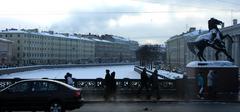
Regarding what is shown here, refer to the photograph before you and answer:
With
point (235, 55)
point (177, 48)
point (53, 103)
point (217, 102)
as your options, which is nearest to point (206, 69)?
point (217, 102)

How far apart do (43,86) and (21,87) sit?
82 centimetres

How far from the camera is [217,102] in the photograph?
27.2 metres

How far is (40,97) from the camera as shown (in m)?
19.0

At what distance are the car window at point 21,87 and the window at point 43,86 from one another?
0.88 ft

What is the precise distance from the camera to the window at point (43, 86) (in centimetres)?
1914

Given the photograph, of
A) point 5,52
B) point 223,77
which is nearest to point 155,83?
point 223,77

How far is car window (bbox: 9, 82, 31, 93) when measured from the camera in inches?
755

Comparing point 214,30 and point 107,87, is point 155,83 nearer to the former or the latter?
point 107,87

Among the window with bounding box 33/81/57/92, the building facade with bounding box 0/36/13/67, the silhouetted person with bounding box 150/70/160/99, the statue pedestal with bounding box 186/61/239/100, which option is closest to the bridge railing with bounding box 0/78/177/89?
the statue pedestal with bounding box 186/61/239/100

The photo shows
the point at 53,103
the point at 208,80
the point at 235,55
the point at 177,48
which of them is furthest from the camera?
the point at 177,48

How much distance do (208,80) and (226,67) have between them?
6.87 ft

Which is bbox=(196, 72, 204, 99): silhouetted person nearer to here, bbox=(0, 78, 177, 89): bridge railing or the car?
bbox=(0, 78, 177, 89): bridge railing

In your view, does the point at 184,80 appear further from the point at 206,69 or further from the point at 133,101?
the point at 133,101

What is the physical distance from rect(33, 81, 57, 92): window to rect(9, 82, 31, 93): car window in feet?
0.88
